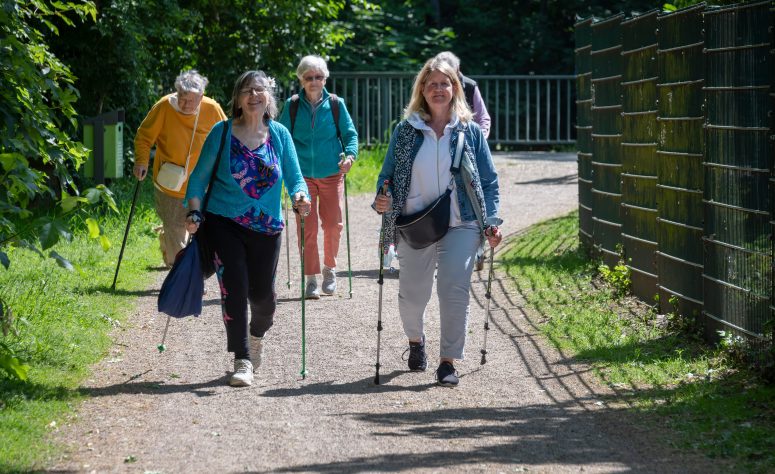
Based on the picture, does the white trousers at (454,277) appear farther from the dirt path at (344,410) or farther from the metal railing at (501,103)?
the metal railing at (501,103)

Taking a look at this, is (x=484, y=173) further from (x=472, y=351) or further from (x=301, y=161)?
(x=301, y=161)

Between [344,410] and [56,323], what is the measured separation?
2981 millimetres

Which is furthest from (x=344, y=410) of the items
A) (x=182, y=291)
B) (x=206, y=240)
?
(x=206, y=240)

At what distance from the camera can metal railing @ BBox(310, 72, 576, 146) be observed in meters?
26.9

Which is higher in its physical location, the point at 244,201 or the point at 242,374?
the point at 244,201

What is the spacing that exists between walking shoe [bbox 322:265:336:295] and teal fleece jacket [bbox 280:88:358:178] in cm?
89

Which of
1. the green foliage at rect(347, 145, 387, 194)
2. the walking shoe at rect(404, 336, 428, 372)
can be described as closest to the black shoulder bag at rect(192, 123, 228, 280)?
the walking shoe at rect(404, 336, 428, 372)

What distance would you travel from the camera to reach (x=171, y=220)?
11.4 metres

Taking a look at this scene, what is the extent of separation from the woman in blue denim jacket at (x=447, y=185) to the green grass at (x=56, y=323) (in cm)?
203

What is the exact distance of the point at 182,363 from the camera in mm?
8250

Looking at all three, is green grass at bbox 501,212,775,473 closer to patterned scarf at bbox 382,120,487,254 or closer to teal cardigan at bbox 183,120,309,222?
patterned scarf at bbox 382,120,487,254

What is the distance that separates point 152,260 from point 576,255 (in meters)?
4.30

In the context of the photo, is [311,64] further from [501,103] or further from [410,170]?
[501,103]

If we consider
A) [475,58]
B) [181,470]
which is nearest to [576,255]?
[181,470]
